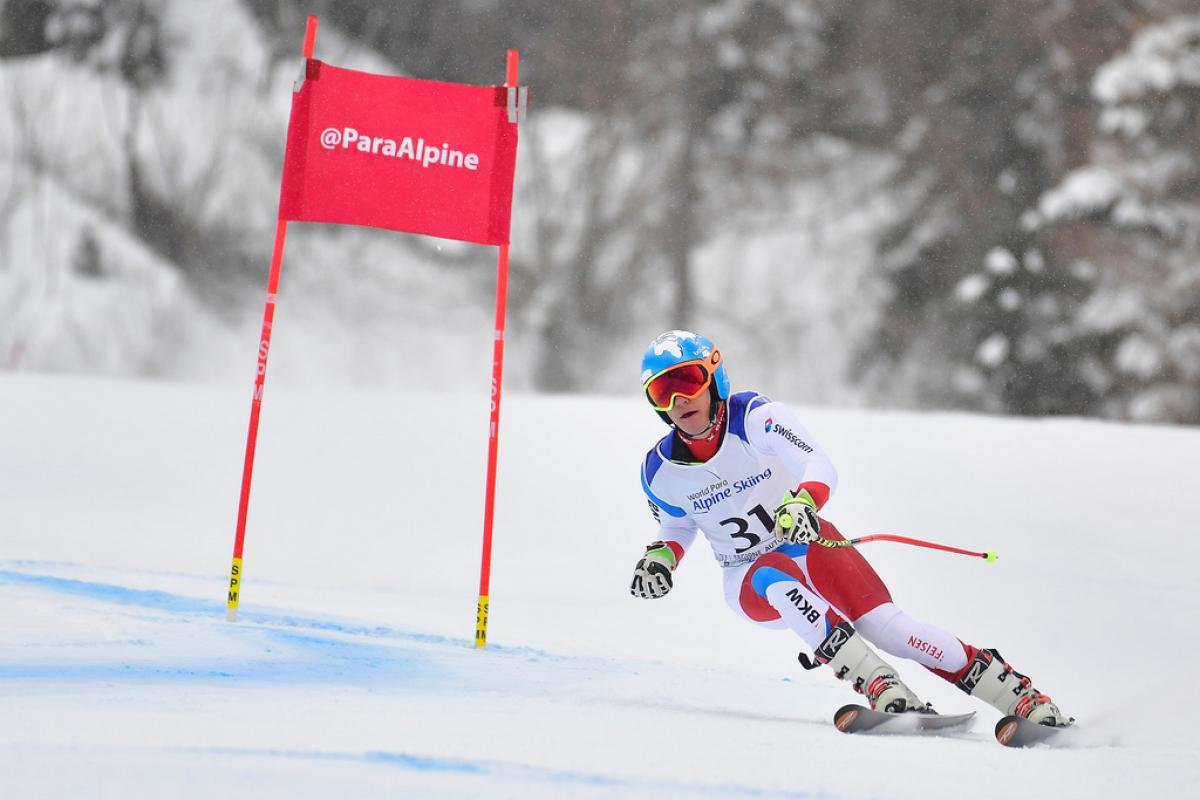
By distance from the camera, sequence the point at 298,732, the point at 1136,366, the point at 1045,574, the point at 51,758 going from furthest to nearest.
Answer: the point at 1136,366, the point at 1045,574, the point at 298,732, the point at 51,758

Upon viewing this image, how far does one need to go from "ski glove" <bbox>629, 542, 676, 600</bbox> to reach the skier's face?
397 millimetres

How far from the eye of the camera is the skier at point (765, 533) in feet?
12.8

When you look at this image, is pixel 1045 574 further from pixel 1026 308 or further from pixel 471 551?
pixel 1026 308

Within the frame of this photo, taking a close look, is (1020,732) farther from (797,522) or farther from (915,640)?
(797,522)

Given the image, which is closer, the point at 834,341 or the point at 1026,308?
the point at 1026,308

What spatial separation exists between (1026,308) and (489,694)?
50.3 feet

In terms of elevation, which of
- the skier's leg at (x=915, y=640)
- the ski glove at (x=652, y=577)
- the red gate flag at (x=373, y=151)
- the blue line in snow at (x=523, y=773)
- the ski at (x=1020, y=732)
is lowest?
the blue line in snow at (x=523, y=773)

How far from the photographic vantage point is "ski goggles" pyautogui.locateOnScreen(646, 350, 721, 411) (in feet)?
13.1

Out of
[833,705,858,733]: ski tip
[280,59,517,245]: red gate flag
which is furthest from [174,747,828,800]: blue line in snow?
[280,59,517,245]: red gate flag

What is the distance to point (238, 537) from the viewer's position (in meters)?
4.82

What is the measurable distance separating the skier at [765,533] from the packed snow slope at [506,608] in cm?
23

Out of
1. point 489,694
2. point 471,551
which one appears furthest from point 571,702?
point 471,551

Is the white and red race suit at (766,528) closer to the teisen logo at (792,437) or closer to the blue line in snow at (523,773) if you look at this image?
the teisen logo at (792,437)

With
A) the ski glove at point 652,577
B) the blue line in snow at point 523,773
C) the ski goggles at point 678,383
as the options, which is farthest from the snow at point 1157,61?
the blue line in snow at point 523,773
